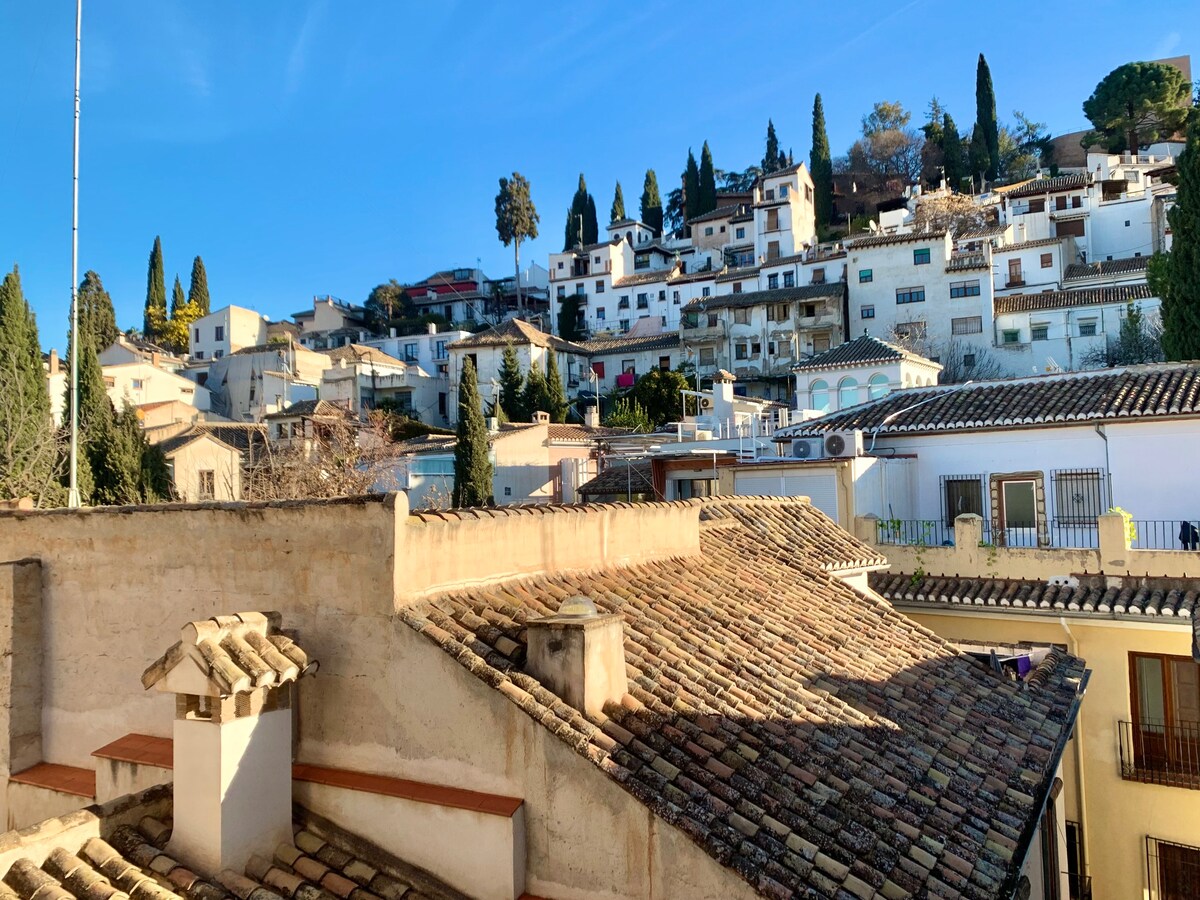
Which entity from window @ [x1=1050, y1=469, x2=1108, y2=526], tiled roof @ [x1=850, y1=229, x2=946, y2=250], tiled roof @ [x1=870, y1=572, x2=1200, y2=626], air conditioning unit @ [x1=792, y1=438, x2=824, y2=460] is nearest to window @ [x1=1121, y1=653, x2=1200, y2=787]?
tiled roof @ [x1=870, y1=572, x2=1200, y2=626]

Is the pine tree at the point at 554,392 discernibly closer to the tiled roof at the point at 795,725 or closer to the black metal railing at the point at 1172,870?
the black metal railing at the point at 1172,870

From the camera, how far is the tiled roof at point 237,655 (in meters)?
4.94

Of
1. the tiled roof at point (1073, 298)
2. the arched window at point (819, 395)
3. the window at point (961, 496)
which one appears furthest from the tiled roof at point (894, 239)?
the window at point (961, 496)

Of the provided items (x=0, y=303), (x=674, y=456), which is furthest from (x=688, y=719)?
(x=0, y=303)

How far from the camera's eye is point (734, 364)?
57.8 metres

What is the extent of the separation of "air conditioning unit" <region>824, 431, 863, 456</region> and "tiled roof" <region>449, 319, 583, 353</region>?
1627 inches

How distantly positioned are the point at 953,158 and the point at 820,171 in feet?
38.6

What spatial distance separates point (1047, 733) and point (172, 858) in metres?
7.49

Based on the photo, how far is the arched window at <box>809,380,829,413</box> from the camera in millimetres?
38875

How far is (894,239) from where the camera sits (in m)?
51.4

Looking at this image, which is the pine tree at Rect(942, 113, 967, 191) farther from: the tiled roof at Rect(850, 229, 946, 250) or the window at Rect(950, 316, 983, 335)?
the window at Rect(950, 316, 983, 335)

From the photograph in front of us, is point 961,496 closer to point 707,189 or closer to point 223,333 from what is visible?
point 223,333

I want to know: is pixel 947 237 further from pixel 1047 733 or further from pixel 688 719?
pixel 688 719

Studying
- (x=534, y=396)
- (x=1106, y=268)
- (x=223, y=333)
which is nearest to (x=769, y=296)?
(x=534, y=396)
